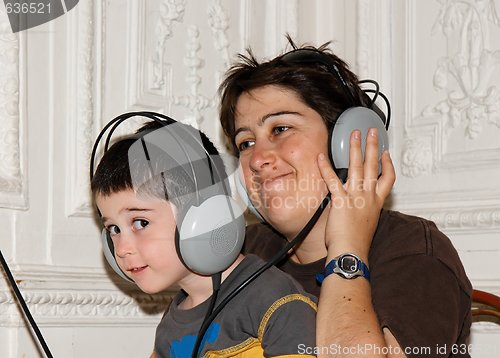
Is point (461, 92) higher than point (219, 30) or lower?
lower

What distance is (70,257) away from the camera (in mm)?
1715

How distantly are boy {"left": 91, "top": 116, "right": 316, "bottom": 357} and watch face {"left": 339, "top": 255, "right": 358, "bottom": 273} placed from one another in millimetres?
83

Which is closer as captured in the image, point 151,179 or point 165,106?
point 151,179

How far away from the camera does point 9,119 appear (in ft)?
5.29

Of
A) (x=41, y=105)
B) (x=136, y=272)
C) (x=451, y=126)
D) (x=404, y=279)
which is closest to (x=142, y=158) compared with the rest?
(x=136, y=272)

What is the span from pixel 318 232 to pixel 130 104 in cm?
54

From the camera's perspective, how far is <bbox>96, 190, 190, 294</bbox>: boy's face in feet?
4.57

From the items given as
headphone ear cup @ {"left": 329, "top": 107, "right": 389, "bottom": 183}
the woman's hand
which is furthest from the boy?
headphone ear cup @ {"left": 329, "top": 107, "right": 389, "bottom": 183}

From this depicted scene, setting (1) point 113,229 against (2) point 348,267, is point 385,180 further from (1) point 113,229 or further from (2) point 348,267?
(1) point 113,229

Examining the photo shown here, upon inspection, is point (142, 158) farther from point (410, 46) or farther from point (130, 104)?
point (410, 46)

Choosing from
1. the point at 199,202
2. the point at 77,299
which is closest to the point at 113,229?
the point at 199,202

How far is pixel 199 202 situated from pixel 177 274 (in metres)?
0.15

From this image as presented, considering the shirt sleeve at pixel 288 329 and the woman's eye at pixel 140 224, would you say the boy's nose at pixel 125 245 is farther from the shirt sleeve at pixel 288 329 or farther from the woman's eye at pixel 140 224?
the shirt sleeve at pixel 288 329

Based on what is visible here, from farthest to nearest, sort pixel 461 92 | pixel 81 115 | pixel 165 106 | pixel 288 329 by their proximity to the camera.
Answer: pixel 461 92
pixel 165 106
pixel 81 115
pixel 288 329
